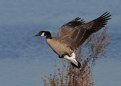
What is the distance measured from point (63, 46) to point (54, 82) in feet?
7.77

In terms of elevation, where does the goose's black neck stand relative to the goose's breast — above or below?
above

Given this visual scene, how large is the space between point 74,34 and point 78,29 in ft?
0.51

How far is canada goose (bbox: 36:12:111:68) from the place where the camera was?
13.5 meters

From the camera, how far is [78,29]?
13922mm

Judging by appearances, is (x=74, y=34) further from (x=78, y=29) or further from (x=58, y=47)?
(x=58, y=47)

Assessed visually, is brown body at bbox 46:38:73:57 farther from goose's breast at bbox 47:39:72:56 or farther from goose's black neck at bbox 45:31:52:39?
goose's black neck at bbox 45:31:52:39

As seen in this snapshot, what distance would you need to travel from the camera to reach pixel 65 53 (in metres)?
13.7

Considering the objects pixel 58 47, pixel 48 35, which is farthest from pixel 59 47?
pixel 48 35

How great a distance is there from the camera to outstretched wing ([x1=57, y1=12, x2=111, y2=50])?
45.0 feet

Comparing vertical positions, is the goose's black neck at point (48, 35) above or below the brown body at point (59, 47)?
above

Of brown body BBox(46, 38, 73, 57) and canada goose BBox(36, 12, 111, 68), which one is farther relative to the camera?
canada goose BBox(36, 12, 111, 68)

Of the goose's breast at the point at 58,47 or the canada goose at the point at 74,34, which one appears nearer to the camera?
the goose's breast at the point at 58,47

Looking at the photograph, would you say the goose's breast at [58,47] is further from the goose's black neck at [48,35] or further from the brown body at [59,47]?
the goose's black neck at [48,35]

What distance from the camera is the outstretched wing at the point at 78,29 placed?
13.7 metres
